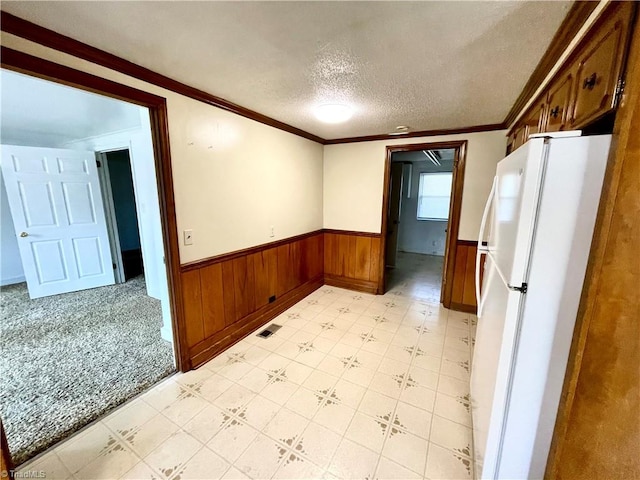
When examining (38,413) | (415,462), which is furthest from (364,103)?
(38,413)

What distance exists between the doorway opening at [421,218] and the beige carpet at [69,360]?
2839 mm

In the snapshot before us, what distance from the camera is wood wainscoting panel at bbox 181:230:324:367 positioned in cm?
211

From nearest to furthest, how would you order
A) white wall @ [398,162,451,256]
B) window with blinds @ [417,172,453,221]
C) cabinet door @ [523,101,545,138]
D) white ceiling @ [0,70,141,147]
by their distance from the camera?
cabinet door @ [523,101,545,138] < white ceiling @ [0,70,141,147] < window with blinds @ [417,172,453,221] < white wall @ [398,162,451,256]

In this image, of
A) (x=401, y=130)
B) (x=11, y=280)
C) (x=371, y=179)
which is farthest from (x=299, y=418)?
(x=11, y=280)

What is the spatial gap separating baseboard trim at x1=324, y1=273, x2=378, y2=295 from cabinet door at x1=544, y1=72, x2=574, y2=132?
8.56 feet

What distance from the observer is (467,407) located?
174 centimetres

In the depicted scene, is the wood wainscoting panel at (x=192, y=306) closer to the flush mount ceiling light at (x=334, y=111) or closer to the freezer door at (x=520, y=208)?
the flush mount ceiling light at (x=334, y=111)

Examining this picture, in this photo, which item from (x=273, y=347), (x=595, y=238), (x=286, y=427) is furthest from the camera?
(x=273, y=347)

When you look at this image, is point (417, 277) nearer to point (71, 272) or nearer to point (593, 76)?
point (593, 76)

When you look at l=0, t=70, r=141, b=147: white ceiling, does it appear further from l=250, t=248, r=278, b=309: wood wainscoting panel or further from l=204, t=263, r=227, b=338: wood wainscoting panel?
l=250, t=248, r=278, b=309: wood wainscoting panel

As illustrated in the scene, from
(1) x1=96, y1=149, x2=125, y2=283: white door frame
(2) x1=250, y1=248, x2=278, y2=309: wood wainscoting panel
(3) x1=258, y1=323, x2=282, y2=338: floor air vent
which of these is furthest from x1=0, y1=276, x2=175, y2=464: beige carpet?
(2) x1=250, y1=248, x2=278, y2=309: wood wainscoting panel

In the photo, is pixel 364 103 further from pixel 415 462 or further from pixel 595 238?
pixel 415 462

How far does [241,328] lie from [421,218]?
4.86 m

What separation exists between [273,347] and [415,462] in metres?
1.40
